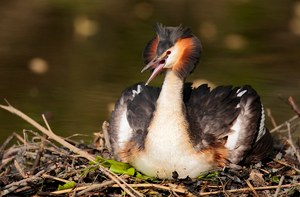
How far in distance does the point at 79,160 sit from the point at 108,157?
408 mm

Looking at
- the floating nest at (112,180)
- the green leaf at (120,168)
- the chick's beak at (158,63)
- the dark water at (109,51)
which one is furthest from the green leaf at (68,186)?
the dark water at (109,51)

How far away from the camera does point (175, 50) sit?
7727mm

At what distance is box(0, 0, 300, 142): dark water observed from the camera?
36.8 ft

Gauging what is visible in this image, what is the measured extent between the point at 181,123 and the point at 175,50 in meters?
0.50

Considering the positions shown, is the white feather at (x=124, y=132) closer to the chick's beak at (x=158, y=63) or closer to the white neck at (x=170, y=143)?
the white neck at (x=170, y=143)

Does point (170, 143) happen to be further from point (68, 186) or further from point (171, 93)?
point (68, 186)

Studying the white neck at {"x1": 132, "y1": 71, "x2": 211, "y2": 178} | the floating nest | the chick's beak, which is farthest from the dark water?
the chick's beak

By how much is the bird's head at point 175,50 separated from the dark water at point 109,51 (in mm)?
2656

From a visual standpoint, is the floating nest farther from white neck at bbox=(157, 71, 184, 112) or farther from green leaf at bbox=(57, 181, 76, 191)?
white neck at bbox=(157, 71, 184, 112)

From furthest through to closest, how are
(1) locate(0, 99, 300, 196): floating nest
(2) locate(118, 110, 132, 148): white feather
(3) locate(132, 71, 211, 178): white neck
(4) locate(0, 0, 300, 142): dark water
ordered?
(4) locate(0, 0, 300, 142): dark water
(2) locate(118, 110, 132, 148): white feather
(3) locate(132, 71, 211, 178): white neck
(1) locate(0, 99, 300, 196): floating nest

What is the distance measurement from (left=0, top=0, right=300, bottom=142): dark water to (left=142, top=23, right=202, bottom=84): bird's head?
2656 mm

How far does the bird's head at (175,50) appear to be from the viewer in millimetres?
7684

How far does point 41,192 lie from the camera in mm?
7520

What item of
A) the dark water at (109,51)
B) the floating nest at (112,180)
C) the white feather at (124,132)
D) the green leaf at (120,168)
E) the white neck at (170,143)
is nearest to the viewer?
the floating nest at (112,180)
